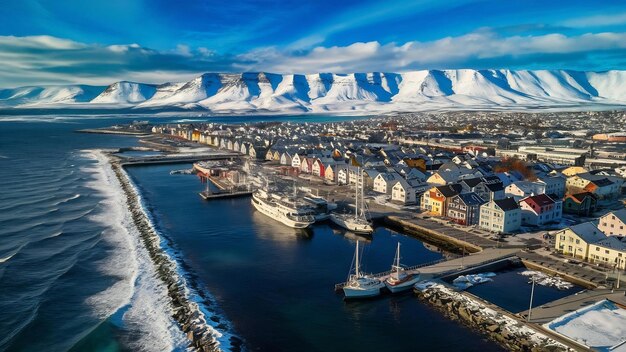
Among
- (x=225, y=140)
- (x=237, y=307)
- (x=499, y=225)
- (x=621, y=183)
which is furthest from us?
(x=225, y=140)

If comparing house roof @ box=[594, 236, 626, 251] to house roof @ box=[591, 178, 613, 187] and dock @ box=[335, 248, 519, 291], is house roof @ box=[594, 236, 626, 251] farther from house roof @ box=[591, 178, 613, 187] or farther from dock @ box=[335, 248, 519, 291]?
house roof @ box=[591, 178, 613, 187]

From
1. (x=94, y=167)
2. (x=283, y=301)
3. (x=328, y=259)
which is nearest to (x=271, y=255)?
(x=328, y=259)

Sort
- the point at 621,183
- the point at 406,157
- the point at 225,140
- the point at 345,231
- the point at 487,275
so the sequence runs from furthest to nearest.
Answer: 1. the point at 225,140
2. the point at 406,157
3. the point at 621,183
4. the point at 345,231
5. the point at 487,275

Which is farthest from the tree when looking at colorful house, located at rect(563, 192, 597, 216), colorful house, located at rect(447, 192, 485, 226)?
colorful house, located at rect(447, 192, 485, 226)

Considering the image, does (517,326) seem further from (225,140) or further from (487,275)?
(225,140)

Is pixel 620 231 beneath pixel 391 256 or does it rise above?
above

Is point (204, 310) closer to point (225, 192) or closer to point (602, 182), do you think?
point (225, 192)

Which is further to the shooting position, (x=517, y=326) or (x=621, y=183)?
(x=621, y=183)

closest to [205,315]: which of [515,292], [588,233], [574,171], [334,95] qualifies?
[515,292]
